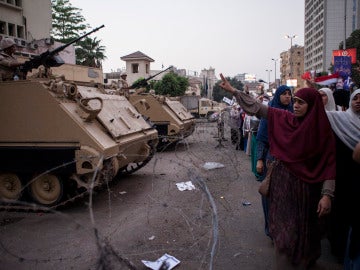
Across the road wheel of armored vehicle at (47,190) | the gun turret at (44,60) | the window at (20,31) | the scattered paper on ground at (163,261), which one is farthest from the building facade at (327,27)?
the scattered paper on ground at (163,261)

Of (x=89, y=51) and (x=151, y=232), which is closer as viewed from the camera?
(x=151, y=232)

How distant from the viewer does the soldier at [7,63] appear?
634 centimetres

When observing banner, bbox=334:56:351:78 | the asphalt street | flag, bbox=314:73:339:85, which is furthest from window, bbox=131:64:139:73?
the asphalt street

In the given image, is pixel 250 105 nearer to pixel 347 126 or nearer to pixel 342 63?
pixel 347 126

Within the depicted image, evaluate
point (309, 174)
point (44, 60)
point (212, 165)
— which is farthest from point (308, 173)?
point (212, 165)

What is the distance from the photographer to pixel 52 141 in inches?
222

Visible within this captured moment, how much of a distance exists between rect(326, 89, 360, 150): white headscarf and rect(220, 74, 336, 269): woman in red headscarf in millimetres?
129

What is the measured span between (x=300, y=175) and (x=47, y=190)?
4225mm

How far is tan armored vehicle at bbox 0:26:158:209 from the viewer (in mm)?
5508

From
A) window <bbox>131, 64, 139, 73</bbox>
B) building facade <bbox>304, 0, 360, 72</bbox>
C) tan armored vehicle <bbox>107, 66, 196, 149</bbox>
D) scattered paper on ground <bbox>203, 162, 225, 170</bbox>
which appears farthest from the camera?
building facade <bbox>304, 0, 360, 72</bbox>

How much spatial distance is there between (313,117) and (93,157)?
3347 millimetres

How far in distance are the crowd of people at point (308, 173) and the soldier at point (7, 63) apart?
4.49m

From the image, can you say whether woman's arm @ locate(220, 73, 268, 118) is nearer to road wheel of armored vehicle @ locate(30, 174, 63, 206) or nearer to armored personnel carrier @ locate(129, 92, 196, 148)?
road wheel of armored vehicle @ locate(30, 174, 63, 206)

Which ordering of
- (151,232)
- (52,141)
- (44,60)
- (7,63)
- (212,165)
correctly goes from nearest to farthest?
1. (151,232)
2. (52,141)
3. (7,63)
4. (44,60)
5. (212,165)
